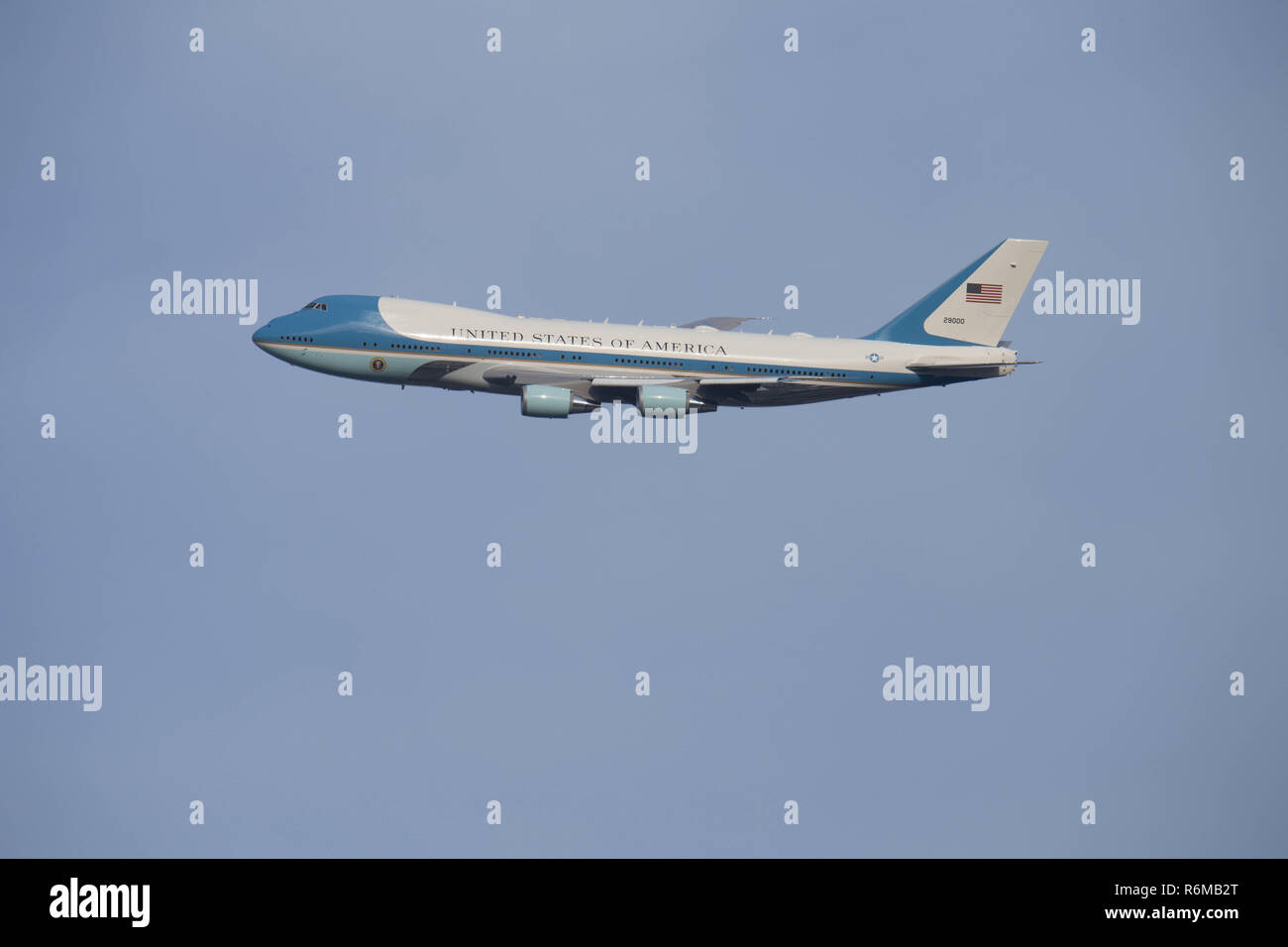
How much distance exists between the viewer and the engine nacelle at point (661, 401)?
4131 inches

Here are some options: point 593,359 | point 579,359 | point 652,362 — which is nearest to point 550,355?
point 579,359

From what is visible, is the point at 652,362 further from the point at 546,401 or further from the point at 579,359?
the point at 546,401

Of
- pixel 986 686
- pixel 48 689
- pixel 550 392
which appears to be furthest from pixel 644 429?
pixel 48 689

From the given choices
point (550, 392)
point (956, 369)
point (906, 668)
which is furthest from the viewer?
point (906, 668)

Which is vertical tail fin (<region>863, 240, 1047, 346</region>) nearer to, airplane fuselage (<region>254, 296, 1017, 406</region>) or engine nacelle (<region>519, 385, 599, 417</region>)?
airplane fuselage (<region>254, 296, 1017, 406</region>)

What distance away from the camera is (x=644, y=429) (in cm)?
10506

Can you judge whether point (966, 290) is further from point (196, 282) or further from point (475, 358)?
point (196, 282)

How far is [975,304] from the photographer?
386 feet

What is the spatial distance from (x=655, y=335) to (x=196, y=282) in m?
31.7

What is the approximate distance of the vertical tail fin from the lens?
116m

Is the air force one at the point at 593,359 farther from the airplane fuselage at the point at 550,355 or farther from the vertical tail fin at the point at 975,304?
the vertical tail fin at the point at 975,304

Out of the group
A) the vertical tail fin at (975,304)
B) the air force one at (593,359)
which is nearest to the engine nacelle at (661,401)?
the air force one at (593,359)

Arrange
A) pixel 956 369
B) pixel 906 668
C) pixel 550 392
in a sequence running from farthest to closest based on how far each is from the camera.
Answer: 1. pixel 906 668
2. pixel 956 369
3. pixel 550 392

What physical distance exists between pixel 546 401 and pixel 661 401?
6980 mm
